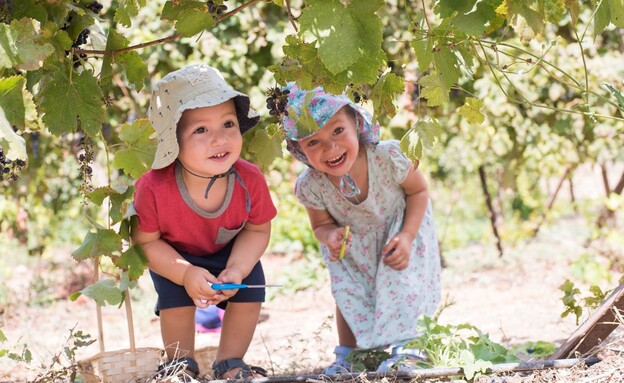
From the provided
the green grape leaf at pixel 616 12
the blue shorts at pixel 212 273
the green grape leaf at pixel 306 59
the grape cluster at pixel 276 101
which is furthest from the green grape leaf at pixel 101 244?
the green grape leaf at pixel 616 12

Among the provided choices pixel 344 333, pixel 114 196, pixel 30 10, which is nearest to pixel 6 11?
pixel 30 10

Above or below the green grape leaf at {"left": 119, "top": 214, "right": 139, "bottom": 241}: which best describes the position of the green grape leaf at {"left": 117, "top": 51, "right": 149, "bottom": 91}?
above

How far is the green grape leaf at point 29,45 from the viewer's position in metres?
1.84

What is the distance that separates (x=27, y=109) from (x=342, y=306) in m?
1.55

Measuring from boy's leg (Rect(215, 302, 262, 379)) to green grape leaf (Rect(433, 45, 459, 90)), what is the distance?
1.09m

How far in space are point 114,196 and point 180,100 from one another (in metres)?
0.37

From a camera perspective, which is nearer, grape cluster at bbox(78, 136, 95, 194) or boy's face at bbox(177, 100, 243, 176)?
grape cluster at bbox(78, 136, 95, 194)

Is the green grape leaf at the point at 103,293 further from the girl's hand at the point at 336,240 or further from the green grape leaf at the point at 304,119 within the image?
the girl's hand at the point at 336,240

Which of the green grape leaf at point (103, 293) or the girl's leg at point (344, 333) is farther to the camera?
the girl's leg at point (344, 333)

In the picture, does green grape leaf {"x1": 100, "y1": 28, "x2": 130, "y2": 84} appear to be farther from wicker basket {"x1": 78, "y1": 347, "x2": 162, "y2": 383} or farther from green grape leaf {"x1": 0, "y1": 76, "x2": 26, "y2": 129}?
wicker basket {"x1": 78, "y1": 347, "x2": 162, "y2": 383}

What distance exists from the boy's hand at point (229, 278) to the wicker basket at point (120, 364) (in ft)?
0.86

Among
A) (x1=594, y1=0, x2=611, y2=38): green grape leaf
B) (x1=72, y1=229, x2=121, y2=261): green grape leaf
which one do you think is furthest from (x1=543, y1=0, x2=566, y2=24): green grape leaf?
(x1=72, y1=229, x2=121, y2=261): green grape leaf

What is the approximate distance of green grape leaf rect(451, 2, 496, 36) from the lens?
173 centimetres

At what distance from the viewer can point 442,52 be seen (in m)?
1.91
